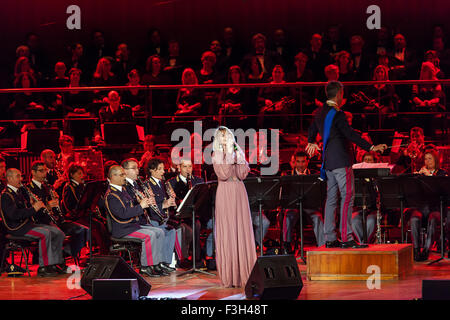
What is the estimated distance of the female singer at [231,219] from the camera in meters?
6.88

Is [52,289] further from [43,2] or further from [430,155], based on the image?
[43,2]

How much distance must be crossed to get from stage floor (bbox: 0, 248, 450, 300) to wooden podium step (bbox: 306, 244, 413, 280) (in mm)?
104

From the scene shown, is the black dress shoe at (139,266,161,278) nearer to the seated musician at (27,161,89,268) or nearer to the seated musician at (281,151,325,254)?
the seated musician at (27,161,89,268)

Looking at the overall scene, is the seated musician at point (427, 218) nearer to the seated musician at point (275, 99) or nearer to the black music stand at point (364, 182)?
the black music stand at point (364, 182)

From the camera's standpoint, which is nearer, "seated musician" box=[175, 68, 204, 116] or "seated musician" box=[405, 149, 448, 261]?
"seated musician" box=[405, 149, 448, 261]

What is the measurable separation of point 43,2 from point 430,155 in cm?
838

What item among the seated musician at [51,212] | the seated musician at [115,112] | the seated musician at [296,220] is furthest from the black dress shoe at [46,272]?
the seated musician at [115,112]

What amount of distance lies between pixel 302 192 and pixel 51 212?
3.12 m

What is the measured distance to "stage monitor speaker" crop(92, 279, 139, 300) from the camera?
5.26 meters

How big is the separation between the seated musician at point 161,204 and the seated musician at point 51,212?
3.49 ft

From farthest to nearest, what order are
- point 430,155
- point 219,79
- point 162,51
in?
point 162,51
point 219,79
point 430,155

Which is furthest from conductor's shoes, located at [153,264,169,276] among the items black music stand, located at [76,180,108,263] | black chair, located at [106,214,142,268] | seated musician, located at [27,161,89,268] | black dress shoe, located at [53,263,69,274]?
seated musician, located at [27,161,89,268]

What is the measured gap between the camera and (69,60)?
13.7 meters

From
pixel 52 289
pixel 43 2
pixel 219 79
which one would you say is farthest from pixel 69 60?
pixel 52 289
